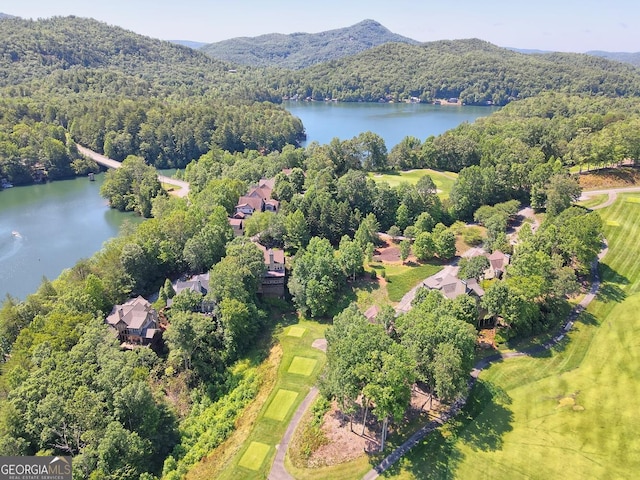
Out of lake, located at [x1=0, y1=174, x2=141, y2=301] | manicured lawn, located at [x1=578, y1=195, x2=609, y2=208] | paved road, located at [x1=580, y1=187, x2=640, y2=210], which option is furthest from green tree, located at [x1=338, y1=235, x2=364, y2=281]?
lake, located at [x1=0, y1=174, x2=141, y2=301]

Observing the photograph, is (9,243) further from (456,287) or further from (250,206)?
(456,287)

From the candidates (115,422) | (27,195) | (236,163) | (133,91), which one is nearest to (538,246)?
(115,422)

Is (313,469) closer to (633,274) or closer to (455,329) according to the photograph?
(455,329)

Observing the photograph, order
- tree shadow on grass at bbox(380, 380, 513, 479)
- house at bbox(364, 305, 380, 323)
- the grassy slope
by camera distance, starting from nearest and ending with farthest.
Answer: the grassy slope
tree shadow on grass at bbox(380, 380, 513, 479)
house at bbox(364, 305, 380, 323)

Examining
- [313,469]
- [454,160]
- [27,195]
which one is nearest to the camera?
[313,469]

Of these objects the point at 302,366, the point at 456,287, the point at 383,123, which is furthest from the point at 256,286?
the point at 383,123

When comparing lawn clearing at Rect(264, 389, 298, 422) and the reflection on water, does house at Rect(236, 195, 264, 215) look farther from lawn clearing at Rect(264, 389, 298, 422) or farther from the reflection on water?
lawn clearing at Rect(264, 389, 298, 422)
